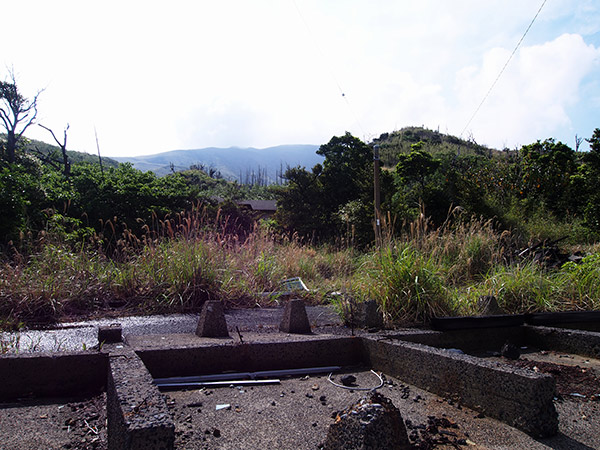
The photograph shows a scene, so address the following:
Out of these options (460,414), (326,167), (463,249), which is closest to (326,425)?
(460,414)

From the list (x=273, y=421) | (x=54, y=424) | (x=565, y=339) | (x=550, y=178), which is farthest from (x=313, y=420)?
(x=550, y=178)

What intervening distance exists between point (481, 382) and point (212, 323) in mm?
2423

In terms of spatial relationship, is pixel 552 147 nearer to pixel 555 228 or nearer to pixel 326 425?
pixel 555 228

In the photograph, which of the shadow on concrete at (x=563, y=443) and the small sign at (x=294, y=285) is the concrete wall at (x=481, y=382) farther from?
the small sign at (x=294, y=285)

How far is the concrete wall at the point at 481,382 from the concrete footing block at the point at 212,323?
1510 millimetres

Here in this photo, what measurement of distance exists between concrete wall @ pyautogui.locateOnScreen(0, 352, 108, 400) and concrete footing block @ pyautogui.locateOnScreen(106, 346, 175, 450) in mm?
556

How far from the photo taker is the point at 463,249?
8031mm

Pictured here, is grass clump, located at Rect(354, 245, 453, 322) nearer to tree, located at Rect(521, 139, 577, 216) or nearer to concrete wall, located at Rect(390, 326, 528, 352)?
concrete wall, located at Rect(390, 326, 528, 352)

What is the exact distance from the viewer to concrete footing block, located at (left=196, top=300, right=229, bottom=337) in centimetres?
424

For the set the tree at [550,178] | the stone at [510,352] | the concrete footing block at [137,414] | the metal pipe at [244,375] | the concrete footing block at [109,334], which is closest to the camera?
the concrete footing block at [137,414]

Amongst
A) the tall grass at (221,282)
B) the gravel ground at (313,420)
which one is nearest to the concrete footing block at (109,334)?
the gravel ground at (313,420)

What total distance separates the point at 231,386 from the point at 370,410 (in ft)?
5.54

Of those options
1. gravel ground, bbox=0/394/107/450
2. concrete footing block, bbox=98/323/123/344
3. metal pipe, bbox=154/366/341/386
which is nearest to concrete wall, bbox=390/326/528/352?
metal pipe, bbox=154/366/341/386

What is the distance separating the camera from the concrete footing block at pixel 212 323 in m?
4.24
